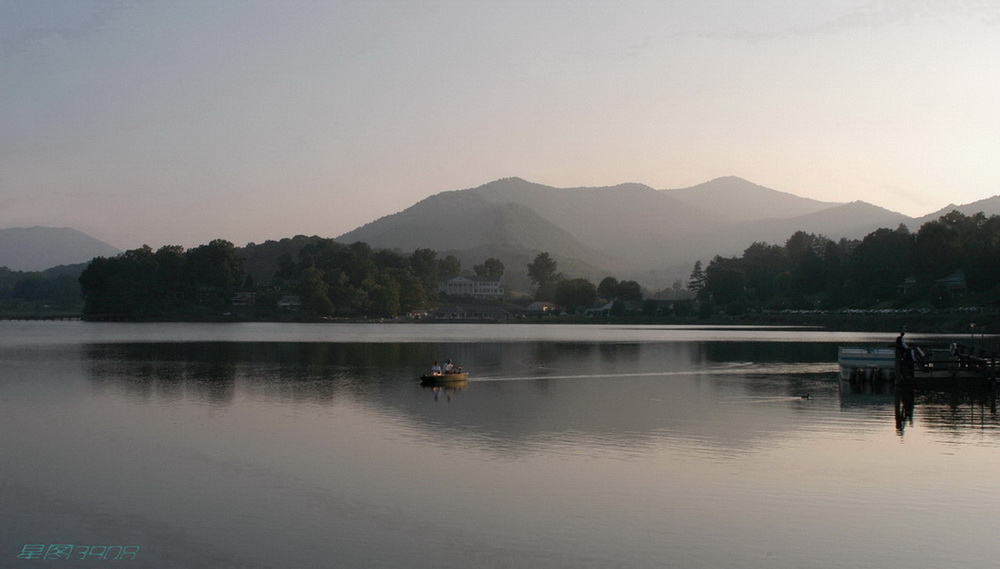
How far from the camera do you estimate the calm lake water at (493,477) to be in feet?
64.6

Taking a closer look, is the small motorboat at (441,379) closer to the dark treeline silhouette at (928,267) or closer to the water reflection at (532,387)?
the water reflection at (532,387)

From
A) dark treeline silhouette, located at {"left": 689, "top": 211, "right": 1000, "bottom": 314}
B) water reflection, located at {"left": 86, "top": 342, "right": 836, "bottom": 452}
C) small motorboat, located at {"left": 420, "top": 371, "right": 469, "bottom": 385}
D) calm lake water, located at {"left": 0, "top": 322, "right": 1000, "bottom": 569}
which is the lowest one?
calm lake water, located at {"left": 0, "top": 322, "right": 1000, "bottom": 569}

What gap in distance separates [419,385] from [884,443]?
100ft

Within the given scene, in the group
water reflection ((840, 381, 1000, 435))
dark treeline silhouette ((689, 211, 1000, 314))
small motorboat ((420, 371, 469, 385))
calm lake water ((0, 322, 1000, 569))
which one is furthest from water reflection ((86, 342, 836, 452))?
dark treeline silhouette ((689, 211, 1000, 314))

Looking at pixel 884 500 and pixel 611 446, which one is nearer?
pixel 884 500

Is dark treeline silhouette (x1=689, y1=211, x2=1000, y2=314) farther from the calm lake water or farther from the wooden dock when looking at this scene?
the calm lake water

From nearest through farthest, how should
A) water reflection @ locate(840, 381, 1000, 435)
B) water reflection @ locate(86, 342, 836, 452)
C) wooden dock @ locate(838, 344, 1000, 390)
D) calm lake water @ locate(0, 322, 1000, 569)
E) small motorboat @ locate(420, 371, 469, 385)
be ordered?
calm lake water @ locate(0, 322, 1000, 569) < water reflection @ locate(86, 342, 836, 452) < water reflection @ locate(840, 381, 1000, 435) < wooden dock @ locate(838, 344, 1000, 390) < small motorboat @ locate(420, 371, 469, 385)

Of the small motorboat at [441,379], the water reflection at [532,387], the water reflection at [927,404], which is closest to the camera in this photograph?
the water reflection at [532,387]

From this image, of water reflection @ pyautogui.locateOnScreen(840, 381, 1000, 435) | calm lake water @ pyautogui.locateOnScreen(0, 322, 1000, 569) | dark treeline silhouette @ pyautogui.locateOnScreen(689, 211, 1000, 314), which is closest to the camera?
calm lake water @ pyautogui.locateOnScreen(0, 322, 1000, 569)

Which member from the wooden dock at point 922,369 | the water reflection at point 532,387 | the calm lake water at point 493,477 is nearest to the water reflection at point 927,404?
the calm lake water at point 493,477

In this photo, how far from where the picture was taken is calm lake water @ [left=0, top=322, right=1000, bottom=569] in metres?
19.7

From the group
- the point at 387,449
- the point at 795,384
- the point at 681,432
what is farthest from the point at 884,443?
the point at 795,384

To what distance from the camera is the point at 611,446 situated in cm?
3297

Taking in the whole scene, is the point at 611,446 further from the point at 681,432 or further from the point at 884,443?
the point at 884,443
